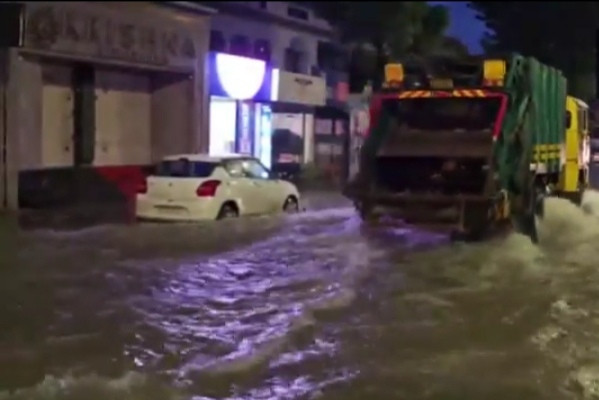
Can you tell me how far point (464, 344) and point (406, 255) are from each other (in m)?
5.30

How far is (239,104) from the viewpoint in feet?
97.1

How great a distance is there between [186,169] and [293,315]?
7270mm

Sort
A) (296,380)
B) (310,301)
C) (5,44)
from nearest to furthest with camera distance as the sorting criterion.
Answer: (296,380) → (310,301) → (5,44)

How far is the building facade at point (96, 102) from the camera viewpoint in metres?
20.9

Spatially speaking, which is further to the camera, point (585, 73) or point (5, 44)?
point (5, 44)

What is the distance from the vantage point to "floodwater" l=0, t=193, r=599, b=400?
7824 mm

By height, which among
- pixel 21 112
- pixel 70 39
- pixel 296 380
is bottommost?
pixel 296 380

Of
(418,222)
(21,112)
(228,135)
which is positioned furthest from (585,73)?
(228,135)

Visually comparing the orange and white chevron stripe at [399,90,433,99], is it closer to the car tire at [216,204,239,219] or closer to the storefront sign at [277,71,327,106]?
the car tire at [216,204,239,219]

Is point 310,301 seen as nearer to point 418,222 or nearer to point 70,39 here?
point 418,222

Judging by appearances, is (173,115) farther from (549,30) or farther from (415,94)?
(549,30)

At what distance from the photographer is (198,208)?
16.8 meters

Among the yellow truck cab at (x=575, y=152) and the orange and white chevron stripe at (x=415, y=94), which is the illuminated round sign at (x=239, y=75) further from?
the orange and white chevron stripe at (x=415, y=94)

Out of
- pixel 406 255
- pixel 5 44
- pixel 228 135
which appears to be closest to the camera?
pixel 406 255
